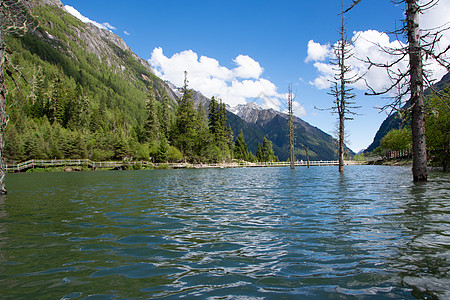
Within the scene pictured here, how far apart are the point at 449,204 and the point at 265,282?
825 centimetres

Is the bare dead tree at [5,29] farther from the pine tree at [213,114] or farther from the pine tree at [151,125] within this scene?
the pine tree at [151,125]

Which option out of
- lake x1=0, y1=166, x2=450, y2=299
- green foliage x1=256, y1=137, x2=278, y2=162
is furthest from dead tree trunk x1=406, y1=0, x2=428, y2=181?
green foliage x1=256, y1=137, x2=278, y2=162

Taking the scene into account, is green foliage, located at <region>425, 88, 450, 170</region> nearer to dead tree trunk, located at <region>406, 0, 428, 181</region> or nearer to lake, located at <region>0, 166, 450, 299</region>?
dead tree trunk, located at <region>406, 0, 428, 181</region>

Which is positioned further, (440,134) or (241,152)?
(241,152)

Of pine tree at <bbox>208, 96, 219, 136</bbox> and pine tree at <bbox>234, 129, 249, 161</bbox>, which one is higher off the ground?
pine tree at <bbox>208, 96, 219, 136</bbox>

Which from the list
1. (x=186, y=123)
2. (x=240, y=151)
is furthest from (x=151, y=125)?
(x=240, y=151)

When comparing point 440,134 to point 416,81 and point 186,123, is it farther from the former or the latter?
point 186,123

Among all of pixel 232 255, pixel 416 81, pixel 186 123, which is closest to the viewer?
pixel 232 255

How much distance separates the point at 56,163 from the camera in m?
66.7

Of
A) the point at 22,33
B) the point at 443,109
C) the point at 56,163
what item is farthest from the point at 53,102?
the point at 443,109

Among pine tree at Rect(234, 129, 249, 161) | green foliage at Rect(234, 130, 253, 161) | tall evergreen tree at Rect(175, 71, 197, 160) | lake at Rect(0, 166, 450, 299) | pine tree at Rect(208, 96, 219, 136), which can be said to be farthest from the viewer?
green foliage at Rect(234, 130, 253, 161)

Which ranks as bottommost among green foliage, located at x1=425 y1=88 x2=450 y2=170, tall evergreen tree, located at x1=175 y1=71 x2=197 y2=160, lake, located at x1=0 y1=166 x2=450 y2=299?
lake, located at x1=0 y1=166 x2=450 y2=299

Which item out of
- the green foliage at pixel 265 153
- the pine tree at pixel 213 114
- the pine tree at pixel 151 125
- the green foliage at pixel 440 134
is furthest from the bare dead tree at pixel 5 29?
the green foliage at pixel 265 153

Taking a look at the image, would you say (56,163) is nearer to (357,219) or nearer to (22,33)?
(22,33)
